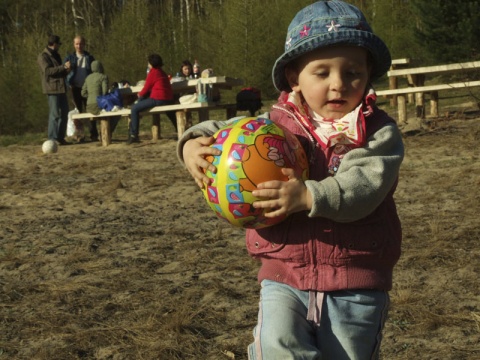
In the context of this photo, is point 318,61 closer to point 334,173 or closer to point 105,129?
point 334,173

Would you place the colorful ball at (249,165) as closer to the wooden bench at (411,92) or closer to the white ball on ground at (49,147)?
the wooden bench at (411,92)

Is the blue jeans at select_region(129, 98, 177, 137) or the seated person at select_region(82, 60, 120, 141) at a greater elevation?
the seated person at select_region(82, 60, 120, 141)

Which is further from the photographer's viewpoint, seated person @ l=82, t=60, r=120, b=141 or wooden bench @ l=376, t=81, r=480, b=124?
seated person @ l=82, t=60, r=120, b=141

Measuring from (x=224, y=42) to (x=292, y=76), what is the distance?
2497cm

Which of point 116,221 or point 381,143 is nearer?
point 381,143

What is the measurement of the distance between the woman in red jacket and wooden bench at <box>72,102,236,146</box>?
0.50ft

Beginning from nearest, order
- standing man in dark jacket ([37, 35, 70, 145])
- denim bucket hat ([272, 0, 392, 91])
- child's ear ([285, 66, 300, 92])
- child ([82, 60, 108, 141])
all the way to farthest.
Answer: denim bucket hat ([272, 0, 392, 91]), child's ear ([285, 66, 300, 92]), standing man in dark jacket ([37, 35, 70, 145]), child ([82, 60, 108, 141])

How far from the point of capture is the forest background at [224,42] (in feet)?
72.3

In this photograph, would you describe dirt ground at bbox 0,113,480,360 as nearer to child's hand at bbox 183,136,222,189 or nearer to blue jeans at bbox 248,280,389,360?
blue jeans at bbox 248,280,389,360

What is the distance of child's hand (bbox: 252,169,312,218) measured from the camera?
227cm

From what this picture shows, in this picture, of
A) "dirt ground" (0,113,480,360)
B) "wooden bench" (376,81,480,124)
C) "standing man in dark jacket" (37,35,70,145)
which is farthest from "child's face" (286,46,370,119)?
"standing man in dark jacket" (37,35,70,145)

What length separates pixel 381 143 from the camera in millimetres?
2418

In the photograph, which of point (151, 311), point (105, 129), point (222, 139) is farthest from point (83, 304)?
point (105, 129)

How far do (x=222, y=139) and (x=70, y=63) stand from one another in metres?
12.7
